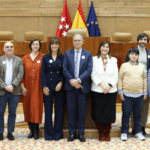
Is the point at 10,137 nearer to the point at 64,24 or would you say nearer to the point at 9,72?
the point at 9,72

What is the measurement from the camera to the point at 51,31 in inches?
216

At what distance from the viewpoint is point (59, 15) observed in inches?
214

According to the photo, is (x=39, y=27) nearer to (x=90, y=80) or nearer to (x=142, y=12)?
(x=142, y=12)

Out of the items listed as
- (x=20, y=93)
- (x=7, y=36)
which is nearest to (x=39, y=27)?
(x=7, y=36)

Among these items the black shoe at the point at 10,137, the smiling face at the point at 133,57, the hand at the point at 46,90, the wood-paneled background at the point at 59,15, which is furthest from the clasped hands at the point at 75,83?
the wood-paneled background at the point at 59,15

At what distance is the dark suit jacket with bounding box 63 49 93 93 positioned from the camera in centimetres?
239

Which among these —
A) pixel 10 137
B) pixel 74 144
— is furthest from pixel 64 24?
pixel 74 144

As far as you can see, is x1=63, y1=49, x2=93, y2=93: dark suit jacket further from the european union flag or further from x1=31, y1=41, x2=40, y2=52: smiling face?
the european union flag

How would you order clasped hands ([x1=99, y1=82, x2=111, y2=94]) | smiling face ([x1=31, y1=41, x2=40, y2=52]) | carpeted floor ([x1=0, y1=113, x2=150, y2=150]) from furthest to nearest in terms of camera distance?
smiling face ([x1=31, y1=41, x2=40, y2=52]) < clasped hands ([x1=99, y1=82, x2=111, y2=94]) < carpeted floor ([x1=0, y1=113, x2=150, y2=150])

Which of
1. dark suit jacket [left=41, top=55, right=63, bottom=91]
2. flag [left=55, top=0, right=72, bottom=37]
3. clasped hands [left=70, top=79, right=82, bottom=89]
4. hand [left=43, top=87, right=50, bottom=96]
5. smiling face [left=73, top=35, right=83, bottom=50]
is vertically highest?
flag [left=55, top=0, right=72, bottom=37]

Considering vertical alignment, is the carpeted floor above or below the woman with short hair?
below

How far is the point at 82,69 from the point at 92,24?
3.09m

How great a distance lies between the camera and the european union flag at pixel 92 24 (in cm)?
531

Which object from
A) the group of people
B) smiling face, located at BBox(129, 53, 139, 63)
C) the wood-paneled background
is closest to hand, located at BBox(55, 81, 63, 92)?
the group of people
